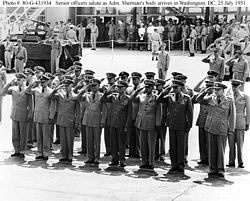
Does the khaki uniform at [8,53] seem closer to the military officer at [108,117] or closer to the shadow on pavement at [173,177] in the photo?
the military officer at [108,117]

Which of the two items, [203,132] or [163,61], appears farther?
[163,61]

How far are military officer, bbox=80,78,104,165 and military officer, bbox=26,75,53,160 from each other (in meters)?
0.67

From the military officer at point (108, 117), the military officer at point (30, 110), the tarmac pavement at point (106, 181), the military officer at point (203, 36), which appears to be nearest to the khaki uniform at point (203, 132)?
the tarmac pavement at point (106, 181)

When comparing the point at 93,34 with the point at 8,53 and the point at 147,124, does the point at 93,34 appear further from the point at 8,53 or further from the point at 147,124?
the point at 147,124

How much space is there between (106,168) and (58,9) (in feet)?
68.2

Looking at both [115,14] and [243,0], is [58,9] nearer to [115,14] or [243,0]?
[115,14]

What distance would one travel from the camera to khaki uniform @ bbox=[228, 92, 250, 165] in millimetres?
9141

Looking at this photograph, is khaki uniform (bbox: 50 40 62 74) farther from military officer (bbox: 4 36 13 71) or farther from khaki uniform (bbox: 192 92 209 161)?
khaki uniform (bbox: 192 92 209 161)

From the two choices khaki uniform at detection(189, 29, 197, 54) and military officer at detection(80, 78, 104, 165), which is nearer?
military officer at detection(80, 78, 104, 165)

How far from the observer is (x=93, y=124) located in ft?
30.1

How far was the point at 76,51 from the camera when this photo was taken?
67.4 feet

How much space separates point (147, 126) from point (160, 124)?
0.21 m

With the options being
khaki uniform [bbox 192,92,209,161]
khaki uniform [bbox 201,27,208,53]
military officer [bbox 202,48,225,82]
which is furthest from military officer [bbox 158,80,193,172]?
khaki uniform [bbox 201,27,208,53]

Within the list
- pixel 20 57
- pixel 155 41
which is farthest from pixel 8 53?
pixel 155 41
